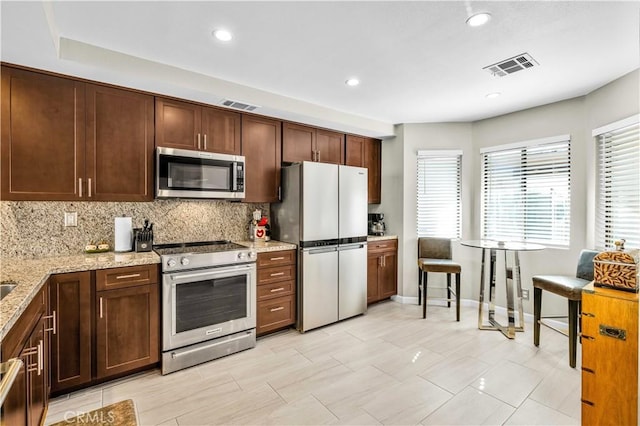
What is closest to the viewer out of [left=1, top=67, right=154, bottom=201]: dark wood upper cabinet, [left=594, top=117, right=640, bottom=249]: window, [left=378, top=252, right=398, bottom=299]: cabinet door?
[left=1, top=67, right=154, bottom=201]: dark wood upper cabinet

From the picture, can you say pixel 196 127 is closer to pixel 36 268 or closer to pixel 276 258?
pixel 276 258

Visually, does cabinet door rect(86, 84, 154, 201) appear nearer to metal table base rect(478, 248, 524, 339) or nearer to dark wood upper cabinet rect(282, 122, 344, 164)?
dark wood upper cabinet rect(282, 122, 344, 164)

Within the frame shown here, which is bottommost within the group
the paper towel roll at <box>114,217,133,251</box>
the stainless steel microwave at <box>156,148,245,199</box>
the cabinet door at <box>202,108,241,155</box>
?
the paper towel roll at <box>114,217,133,251</box>

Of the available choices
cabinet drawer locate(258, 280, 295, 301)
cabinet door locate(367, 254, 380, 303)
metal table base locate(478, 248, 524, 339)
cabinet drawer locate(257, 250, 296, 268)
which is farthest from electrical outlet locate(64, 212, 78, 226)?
metal table base locate(478, 248, 524, 339)

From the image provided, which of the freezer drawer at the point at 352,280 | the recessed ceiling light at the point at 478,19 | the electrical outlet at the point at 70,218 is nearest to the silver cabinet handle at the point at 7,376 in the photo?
the electrical outlet at the point at 70,218

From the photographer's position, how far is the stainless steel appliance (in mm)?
2596

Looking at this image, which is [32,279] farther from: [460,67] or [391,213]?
[391,213]

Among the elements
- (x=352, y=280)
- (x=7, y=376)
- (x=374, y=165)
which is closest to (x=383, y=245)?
(x=352, y=280)

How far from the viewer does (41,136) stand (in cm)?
239

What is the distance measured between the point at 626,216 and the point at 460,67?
2058 millimetres

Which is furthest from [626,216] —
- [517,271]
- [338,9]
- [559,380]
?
[338,9]

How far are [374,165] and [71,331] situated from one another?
12.9 feet

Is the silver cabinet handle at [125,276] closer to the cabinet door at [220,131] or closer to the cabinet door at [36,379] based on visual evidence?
the cabinet door at [36,379]

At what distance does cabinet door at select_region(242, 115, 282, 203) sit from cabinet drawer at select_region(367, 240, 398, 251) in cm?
146
